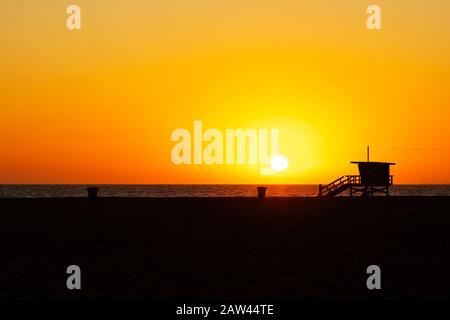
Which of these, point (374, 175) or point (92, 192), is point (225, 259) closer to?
point (92, 192)

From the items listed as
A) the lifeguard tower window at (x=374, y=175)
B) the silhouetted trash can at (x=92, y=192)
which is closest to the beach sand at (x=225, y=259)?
the silhouetted trash can at (x=92, y=192)

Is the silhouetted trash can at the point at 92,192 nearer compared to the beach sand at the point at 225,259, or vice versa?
the beach sand at the point at 225,259

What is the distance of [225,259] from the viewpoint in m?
18.7

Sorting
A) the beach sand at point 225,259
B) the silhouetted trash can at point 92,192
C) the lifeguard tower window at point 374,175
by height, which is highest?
the lifeguard tower window at point 374,175

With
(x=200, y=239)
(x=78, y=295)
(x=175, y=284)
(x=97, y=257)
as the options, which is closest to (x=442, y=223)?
(x=200, y=239)

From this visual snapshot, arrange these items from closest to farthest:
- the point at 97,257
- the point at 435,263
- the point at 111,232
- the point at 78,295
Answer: the point at 78,295 → the point at 435,263 → the point at 97,257 → the point at 111,232

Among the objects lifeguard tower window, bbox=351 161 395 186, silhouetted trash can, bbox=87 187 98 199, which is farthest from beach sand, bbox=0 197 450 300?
lifeguard tower window, bbox=351 161 395 186

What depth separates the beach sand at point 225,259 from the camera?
45.8 ft

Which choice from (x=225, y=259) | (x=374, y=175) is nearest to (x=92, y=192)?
(x=374, y=175)

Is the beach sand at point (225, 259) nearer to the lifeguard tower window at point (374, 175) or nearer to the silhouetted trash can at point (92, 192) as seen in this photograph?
the silhouetted trash can at point (92, 192)

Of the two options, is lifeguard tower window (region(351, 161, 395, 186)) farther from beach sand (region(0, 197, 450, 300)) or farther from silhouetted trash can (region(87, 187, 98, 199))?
beach sand (region(0, 197, 450, 300))

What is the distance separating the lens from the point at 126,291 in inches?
545
